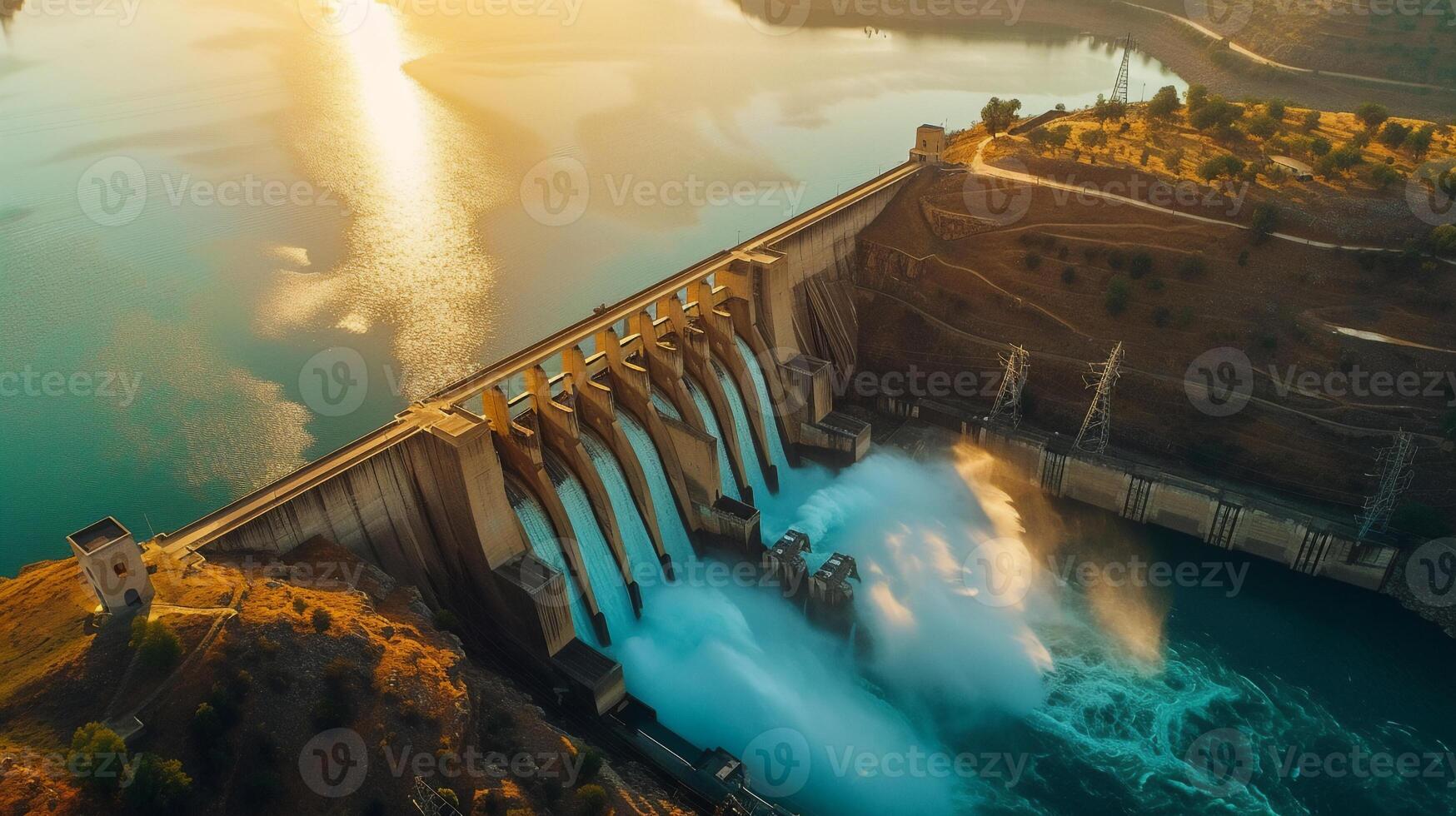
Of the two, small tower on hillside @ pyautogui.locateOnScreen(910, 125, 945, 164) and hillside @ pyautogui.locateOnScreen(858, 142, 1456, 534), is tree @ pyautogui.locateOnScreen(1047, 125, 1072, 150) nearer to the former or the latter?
hillside @ pyautogui.locateOnScreen(858, 142, 1456, 534)

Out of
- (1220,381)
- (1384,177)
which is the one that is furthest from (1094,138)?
(1220,381)

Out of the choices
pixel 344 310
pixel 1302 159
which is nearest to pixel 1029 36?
pixel 1302 159

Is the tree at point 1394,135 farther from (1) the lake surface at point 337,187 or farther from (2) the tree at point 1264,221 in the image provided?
(1) the lake surface at point 337,187

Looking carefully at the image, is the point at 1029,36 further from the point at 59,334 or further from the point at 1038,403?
the point at 59,334
